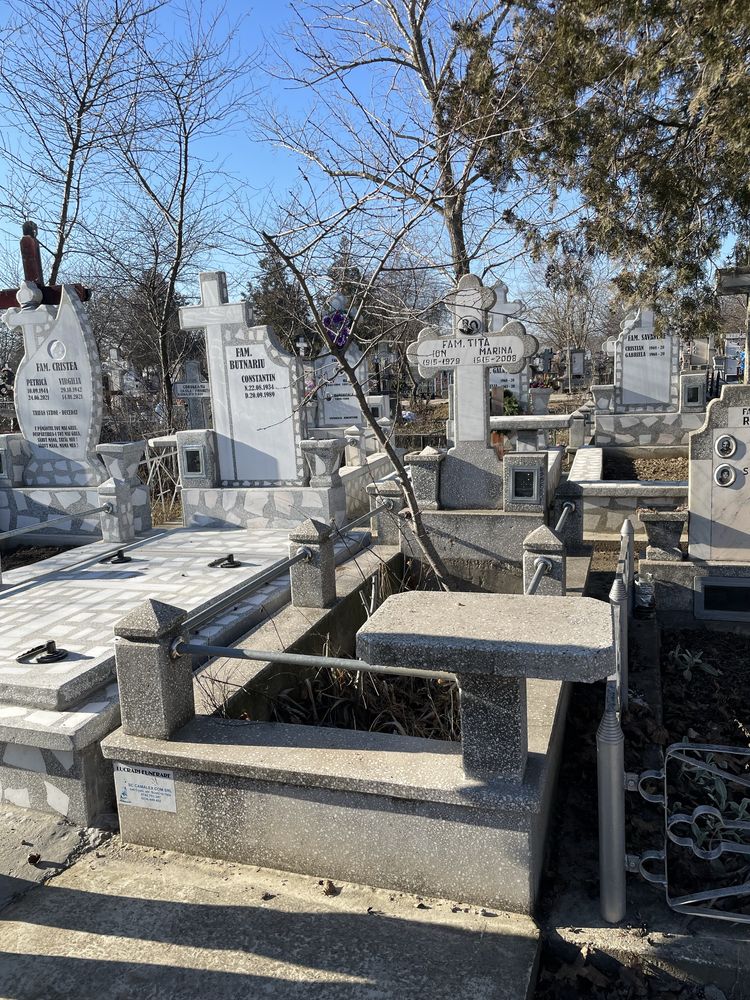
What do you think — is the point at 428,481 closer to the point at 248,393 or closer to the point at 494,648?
the point at 248,393

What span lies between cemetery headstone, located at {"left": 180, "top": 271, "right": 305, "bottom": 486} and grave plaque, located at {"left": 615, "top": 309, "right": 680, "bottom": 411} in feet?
32.5

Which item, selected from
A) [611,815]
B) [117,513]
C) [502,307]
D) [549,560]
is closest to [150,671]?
[611,815]

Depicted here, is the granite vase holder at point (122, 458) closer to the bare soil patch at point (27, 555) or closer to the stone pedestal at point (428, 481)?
the bare soil patch at point (27, 555)

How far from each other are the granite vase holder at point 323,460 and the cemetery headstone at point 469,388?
146cm

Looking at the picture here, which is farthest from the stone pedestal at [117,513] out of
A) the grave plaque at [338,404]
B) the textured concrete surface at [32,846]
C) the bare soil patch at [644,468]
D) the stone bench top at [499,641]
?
the grave plaque at [338,404]

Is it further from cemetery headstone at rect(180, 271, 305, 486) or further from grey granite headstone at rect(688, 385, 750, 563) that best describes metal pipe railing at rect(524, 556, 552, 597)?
cemetery headstone at rect(180, 271, 305, 486)

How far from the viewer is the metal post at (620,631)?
397 cm

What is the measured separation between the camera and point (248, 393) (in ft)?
29.1

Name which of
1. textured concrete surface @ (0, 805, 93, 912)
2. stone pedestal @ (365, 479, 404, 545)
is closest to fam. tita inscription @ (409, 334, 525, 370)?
stone pedestal @ (365, 479, 404, 545)

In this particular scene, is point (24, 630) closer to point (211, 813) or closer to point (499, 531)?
point (211, 813)

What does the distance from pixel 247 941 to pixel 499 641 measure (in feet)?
5.07

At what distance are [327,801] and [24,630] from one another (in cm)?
328

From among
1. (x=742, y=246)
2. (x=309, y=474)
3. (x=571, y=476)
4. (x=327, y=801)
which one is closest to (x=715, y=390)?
(x=571, y=476)

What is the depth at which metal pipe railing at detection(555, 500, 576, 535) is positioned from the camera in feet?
22.0
